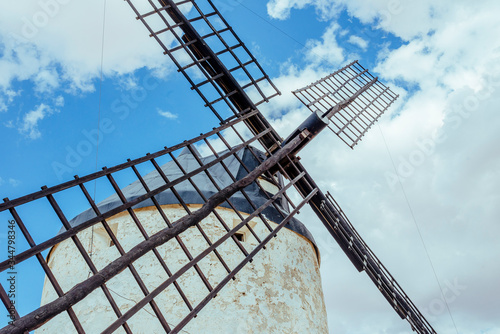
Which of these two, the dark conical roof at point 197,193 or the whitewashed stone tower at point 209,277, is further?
the dark conical roof at point 197,193

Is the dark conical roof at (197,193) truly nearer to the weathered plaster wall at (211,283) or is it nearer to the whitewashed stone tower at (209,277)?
the whitewashed stone tower at (209,277)

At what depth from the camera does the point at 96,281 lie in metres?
2.57

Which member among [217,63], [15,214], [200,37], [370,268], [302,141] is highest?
[200,37]

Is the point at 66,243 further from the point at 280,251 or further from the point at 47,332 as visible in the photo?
the point at 280,251

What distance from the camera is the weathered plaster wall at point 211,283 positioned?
3998 millimetres

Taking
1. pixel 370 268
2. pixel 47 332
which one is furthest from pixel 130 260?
pixel 370 268

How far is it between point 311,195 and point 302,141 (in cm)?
75

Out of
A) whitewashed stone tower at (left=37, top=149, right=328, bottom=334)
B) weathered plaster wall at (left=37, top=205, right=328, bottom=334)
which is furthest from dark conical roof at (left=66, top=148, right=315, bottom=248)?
weathered plaster wall at (left=37, top=205, right=328, bottom=334)

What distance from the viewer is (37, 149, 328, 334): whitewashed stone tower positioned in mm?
4004

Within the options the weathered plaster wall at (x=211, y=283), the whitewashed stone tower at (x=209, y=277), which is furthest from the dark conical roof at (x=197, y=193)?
the weathered plaster wall at (x=211, y=283)

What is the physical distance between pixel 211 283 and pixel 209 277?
0.24ft

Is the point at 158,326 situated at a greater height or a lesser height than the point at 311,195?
lesser

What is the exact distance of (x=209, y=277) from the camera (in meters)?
4.25

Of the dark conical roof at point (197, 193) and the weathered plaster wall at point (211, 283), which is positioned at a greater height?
the dark conical roof at point (197, 193)
